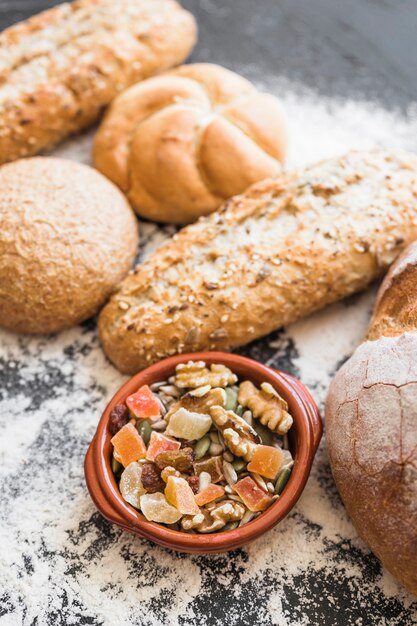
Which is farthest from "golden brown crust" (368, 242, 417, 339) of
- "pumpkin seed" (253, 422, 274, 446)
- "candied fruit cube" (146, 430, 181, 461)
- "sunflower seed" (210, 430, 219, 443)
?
"candied fruit cube" (146, 430, 181, 461)

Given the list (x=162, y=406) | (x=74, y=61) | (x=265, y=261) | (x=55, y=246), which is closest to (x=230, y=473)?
(x=162, y=406)

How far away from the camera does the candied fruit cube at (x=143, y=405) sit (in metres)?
1.65

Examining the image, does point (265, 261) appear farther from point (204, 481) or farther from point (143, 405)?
point (204, 481)

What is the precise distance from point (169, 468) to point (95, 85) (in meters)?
1.37

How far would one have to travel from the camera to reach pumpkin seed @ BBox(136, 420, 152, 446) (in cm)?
162

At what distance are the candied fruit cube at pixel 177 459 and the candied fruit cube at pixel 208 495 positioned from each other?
7cm

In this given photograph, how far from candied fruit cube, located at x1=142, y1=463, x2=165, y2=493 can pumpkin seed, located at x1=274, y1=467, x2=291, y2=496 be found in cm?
26

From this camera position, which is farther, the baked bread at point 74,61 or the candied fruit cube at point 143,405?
the baked bread at point 74,61

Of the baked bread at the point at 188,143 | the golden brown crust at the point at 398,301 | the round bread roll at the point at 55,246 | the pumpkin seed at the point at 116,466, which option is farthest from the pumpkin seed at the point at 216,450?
the baked bread at the point at 188,143

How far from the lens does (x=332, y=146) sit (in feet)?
7.65

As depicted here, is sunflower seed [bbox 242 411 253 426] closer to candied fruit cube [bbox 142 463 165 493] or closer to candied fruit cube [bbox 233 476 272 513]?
candied fruit cube [bbox 233 476 272 513]

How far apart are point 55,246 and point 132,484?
703 mm

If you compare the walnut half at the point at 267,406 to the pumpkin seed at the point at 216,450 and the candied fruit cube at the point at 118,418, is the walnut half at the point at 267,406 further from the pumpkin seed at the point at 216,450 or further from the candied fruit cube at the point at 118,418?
the candied fruit cube at the point at 118,418

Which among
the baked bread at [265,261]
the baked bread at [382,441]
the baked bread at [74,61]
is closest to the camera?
the baked bread at [382,441]
